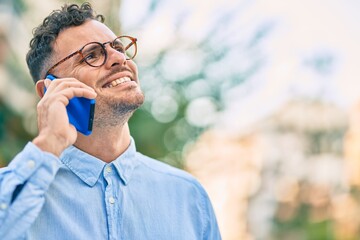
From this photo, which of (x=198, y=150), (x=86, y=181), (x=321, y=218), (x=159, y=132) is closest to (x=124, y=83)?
(x=86, y=181)

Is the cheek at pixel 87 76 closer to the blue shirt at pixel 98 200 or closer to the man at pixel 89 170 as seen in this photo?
the man at pixel 89 170

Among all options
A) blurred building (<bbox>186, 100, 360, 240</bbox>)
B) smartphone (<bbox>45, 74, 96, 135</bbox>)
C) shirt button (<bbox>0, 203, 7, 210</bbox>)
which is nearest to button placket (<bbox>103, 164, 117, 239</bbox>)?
smartphone (<bbox>45, 74, 96, 135</bbox>)

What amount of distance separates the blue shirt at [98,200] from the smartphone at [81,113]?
0.42ft

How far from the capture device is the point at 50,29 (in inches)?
97.3

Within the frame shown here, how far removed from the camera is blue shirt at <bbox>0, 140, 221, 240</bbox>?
1763mm

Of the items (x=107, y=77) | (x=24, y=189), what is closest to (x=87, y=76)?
(x=107, y=77)

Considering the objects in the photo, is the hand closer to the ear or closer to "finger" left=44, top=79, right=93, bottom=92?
"finger" left=44, top=79, right=93, bottom=92

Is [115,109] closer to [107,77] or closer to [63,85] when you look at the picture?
[107,77]

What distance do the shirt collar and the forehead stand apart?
0.44m

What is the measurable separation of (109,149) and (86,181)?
216 millimetres

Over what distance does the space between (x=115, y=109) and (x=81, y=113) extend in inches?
8.9

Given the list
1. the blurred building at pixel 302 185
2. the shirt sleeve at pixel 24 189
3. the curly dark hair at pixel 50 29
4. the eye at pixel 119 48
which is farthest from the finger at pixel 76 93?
the blurred building at pixel 302 185

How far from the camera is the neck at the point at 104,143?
2.25 m

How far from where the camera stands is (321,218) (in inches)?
1065
